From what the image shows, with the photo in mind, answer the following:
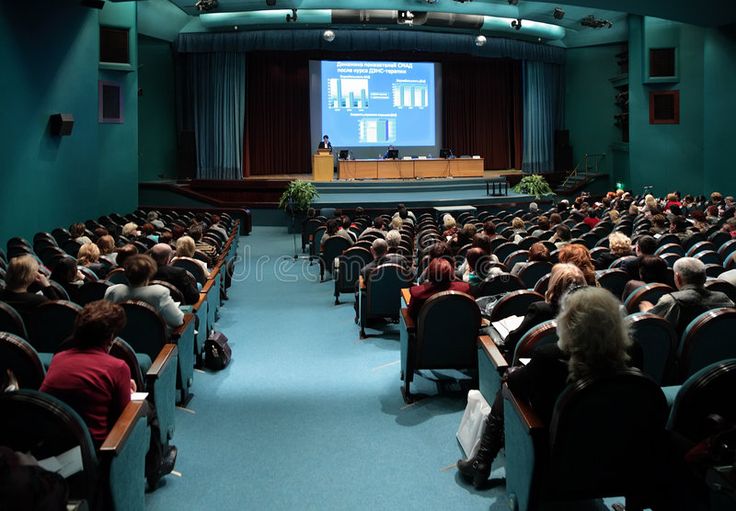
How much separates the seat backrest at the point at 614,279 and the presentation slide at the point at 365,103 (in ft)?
53.9

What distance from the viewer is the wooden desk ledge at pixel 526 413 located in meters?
2.67

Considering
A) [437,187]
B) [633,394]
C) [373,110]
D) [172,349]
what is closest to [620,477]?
[633,394]

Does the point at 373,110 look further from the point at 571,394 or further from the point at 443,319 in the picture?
the point at 571,394

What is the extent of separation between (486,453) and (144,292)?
7.46 ft

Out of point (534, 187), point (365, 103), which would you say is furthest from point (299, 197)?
point (534, 187)

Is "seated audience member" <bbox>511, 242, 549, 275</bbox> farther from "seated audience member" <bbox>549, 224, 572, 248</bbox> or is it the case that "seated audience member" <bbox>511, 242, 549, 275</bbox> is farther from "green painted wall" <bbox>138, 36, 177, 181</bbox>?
"green painted wall" <bbox>138, 36, 177, 181</bbox>

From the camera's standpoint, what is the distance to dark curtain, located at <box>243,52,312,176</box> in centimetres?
2178

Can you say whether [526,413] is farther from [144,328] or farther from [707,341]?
[144,328]

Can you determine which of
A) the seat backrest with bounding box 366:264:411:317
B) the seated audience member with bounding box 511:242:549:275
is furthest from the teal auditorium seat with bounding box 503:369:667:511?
the seat backrest with bounding box 366:264:411:317

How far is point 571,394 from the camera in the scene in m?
2.52

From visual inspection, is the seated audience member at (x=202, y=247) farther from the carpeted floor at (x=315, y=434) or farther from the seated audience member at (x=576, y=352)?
the seated audience member at (x=576, y=352)

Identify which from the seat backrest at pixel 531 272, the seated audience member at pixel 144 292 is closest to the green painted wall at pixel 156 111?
the seat backrest at pixel 531 272

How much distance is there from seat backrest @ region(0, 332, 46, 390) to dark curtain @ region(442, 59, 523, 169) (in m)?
21.2

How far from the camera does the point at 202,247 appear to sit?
27.1 ft
